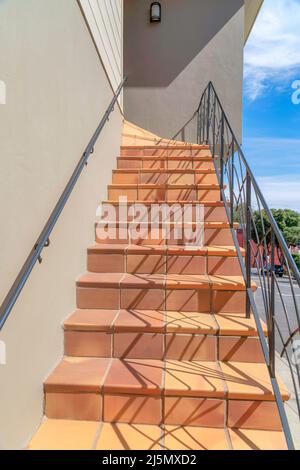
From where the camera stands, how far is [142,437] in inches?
53.4

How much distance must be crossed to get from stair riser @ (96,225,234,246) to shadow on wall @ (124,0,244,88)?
146 inches

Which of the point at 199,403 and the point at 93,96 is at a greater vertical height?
the point at 93,96

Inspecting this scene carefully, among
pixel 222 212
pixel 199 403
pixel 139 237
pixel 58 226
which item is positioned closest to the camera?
pixel 199 403

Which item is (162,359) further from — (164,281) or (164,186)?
(164,186)

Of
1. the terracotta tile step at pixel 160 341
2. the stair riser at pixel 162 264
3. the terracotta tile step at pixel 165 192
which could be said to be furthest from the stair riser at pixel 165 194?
the terracotta tile step at pixel 160 341

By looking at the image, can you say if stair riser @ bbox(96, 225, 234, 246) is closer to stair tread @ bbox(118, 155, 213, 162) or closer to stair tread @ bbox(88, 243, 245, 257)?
stair tread @ bbox(88, 243, 245, 257)

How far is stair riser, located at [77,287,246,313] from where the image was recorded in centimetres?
195

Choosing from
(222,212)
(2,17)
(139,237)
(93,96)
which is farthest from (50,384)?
(93,96)

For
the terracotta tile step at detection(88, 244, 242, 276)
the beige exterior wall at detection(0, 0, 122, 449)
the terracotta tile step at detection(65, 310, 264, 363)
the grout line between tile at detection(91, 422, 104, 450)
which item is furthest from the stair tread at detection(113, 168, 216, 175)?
the grout line between tile at detection(91, 422, 104, 450)

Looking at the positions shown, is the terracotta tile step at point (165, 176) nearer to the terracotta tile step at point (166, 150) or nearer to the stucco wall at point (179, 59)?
the terracotta tile step at point (166, 150)

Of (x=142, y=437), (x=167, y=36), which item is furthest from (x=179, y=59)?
(x=142, y=437)

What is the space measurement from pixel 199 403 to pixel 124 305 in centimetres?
74

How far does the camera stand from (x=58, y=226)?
5.62 feet

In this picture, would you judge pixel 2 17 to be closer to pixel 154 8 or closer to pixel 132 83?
pixel 132 83
